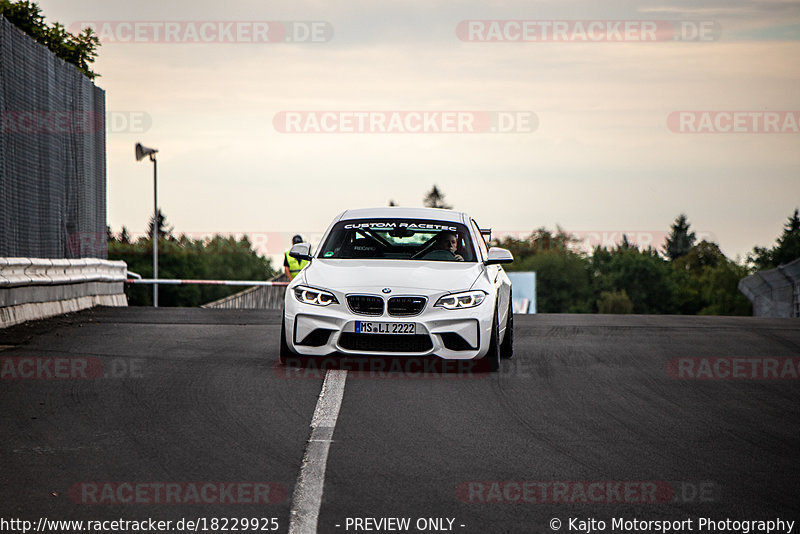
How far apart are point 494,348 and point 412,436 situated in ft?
10.2

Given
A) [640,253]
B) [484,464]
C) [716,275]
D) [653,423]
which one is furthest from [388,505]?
[640,253]

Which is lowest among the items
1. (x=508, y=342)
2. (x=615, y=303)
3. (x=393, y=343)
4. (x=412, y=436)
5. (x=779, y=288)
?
(x=615, y=303)

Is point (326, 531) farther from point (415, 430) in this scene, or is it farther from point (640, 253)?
point (640, 253)

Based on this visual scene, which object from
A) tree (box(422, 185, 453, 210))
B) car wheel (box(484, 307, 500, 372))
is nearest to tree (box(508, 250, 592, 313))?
tree (box(422, 185, 453, 210))

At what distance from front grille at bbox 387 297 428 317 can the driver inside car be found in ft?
3.89

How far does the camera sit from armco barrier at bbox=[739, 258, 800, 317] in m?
27.3

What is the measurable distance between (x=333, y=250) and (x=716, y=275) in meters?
128

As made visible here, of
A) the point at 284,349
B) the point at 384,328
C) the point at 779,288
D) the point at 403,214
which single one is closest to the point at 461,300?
the point at 384,328

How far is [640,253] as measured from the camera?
479ft

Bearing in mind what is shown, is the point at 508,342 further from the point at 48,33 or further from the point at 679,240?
the point at 679,240

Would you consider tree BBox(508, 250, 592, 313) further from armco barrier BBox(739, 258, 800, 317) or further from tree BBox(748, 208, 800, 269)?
armco barrier BBox(739, 258, 800, 317)

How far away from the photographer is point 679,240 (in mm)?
182125

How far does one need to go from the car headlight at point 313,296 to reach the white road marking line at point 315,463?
0.94 m

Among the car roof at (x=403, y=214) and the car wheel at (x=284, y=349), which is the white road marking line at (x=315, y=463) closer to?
the car wheel at (x=284, y=349)
